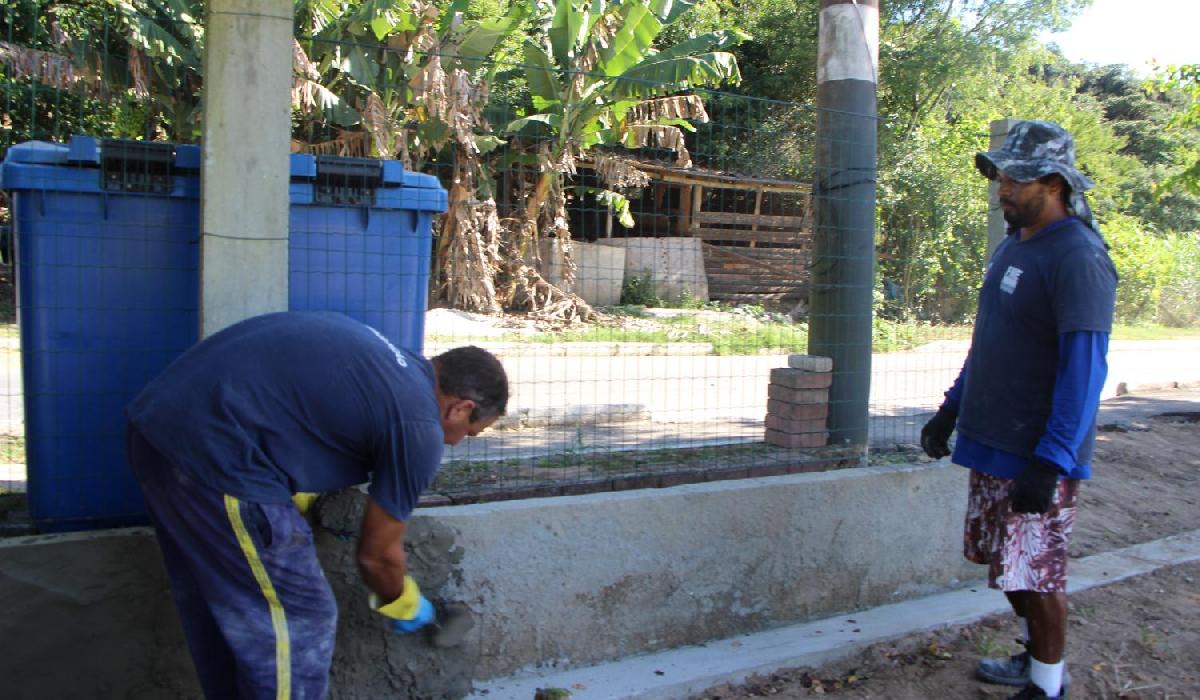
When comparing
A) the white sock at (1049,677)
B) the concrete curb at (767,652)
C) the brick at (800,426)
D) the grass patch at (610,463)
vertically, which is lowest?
the concrete curb at (767,652)

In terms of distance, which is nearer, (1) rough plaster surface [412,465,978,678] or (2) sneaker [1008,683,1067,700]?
(2) sneaker [1008,683,1067,700]

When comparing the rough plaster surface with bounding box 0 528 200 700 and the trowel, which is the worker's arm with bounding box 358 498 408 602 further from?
the rough plaster surface with bounding box 0 528 200 700

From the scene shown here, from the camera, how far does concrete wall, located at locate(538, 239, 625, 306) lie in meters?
4.96

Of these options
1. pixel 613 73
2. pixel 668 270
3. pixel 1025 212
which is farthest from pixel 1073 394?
pixel 613 73

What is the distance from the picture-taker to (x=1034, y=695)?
3.36 meters

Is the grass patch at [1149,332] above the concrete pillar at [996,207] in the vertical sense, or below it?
below

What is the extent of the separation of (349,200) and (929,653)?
9.50 ft

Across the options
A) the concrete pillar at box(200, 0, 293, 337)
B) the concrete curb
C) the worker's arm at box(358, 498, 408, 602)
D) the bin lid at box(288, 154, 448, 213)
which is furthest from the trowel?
the bin lid at box(288, 154, 448, 213)

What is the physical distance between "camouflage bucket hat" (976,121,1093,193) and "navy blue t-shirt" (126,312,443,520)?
7.20ft

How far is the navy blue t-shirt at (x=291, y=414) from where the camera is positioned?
2.28 m

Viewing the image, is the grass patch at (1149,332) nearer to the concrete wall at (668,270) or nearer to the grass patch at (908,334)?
the grass patch at (908,334)

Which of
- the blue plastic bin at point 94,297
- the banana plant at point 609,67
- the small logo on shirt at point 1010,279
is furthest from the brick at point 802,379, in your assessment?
the banana plant at point 609,67

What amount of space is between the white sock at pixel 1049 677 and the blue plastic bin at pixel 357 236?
2.50m

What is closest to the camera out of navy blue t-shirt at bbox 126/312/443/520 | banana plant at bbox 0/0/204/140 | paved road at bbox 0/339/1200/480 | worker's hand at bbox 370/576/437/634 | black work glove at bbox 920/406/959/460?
navy blue t-shirt at bbox 126/312/443/520
